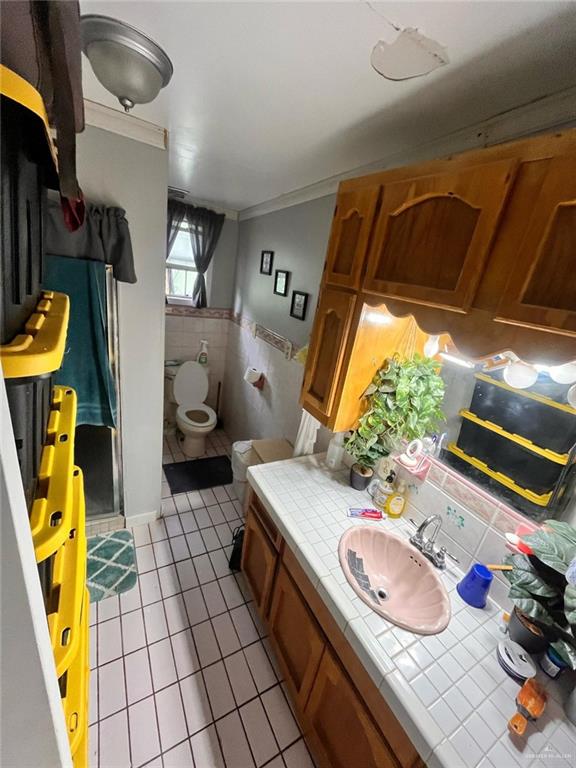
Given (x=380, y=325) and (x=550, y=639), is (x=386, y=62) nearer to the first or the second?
(x=380, y=325)

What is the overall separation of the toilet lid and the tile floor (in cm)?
143

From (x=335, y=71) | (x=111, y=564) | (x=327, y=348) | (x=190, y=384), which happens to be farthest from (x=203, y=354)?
(x=335, y=71)

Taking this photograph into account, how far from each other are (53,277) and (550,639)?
223cm

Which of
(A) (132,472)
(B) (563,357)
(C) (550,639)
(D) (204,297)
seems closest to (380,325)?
(B) (563,357)

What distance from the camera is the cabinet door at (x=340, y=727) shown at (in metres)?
0.83

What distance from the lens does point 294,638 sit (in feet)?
4.03

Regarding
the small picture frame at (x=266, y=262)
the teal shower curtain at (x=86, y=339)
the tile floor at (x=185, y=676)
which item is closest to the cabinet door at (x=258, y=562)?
the tile floor at (x=185, y=676)

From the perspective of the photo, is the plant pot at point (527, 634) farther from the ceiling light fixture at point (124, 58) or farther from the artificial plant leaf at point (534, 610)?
the ceiling light fixture at point (124, 58)

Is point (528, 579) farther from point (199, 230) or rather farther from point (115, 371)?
point (199, 230)

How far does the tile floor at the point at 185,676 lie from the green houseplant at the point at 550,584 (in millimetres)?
1097

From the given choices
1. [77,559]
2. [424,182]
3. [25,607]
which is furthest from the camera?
[424,182]

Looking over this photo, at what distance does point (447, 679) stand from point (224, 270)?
3.22m

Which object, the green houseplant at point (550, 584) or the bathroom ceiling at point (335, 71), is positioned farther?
the green houseplant at point (550, 584)

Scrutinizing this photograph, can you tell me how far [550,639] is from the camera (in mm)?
831
